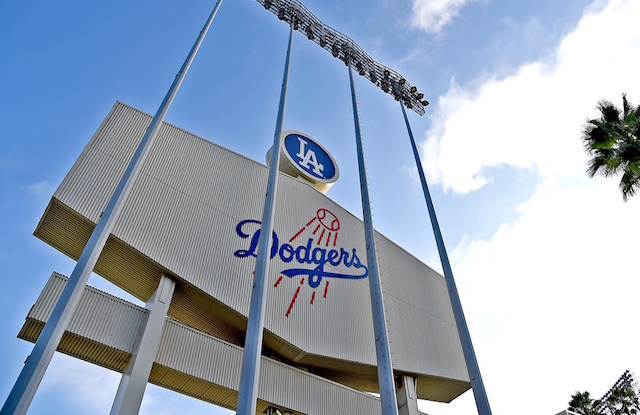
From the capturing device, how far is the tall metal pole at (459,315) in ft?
40.8

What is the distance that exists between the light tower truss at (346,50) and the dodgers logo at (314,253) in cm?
802

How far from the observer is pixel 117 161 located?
16781 mm

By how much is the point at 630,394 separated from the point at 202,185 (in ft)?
103

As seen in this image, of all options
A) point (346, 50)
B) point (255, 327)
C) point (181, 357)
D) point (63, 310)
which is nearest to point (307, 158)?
point (346, 50)

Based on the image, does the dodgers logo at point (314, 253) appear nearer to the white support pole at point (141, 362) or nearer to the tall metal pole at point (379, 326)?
the white support pole at point (141, 362)

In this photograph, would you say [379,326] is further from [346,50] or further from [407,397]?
[346,50]

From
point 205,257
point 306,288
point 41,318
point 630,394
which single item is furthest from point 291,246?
point 630,394

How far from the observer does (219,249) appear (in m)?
18.0

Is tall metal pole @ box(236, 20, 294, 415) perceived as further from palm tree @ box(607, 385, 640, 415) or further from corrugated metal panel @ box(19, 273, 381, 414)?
palm tree @ box(607, 385, 640, 415)

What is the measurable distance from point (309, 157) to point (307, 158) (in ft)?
0.77

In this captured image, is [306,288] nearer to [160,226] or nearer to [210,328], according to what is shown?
[210,328]

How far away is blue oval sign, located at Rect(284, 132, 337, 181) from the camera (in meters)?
25.3

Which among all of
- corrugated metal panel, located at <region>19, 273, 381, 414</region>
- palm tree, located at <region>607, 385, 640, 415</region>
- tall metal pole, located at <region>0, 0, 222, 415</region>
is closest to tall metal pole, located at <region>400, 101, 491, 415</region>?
corrugated metal panel, located at <region>19, 273, 381, 414</region>

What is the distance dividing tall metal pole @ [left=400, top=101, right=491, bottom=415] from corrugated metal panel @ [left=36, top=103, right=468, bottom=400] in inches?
257
